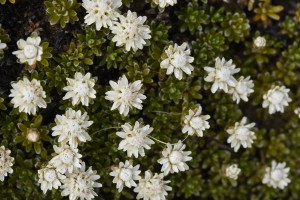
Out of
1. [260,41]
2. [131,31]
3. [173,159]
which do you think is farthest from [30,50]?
[260,41]

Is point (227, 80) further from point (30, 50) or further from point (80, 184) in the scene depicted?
point (30, 50)

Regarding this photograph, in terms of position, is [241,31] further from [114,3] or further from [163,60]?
[114,3]

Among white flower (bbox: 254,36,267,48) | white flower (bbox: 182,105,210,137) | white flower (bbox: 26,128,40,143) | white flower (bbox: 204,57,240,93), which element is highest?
white flower (bbox: 254,36,267,48)

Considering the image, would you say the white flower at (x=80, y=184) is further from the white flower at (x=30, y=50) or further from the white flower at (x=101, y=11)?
the white flower at (x=101, y=11)

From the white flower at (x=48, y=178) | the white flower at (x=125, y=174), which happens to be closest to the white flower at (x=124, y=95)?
the white flower at (x=125, y=174)

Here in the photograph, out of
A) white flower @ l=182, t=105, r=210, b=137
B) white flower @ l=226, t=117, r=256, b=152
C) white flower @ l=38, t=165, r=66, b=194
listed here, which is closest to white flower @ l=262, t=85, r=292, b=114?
white flower @ l=226, t=117, r=256, b=152

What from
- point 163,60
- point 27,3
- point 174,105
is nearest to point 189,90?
point 174,105

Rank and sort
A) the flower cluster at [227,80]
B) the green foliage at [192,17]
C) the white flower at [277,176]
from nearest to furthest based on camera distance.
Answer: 1. the flower cluster at [227,80]
2. the green foliage at [192,17]
3. the white flower at [277,176]

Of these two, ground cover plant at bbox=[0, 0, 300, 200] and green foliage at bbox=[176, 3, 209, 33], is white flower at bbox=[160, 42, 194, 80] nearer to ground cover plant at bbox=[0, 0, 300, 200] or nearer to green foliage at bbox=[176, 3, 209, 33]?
ground cover plant at bbox=[0, 0, 300, 200]
